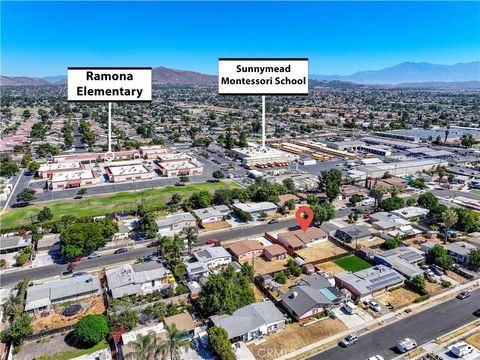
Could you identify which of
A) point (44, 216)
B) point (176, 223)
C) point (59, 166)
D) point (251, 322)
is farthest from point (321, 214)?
point (59, 166)

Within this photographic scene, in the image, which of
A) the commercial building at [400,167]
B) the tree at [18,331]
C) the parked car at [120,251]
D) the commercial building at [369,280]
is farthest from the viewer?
the commercial building at [400,167]

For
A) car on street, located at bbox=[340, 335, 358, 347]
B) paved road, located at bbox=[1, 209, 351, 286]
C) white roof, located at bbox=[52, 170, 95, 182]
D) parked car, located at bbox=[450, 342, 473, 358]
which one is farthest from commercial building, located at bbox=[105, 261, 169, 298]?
white roof, located at bbox=[52, 170, 95, 182]

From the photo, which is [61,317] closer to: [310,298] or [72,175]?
[310,298]

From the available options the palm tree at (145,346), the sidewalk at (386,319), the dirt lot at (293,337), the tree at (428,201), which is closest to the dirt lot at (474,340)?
the sidewalk at (386,319)

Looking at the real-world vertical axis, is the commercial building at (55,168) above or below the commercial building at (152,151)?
below

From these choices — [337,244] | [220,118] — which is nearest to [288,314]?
[337,244]

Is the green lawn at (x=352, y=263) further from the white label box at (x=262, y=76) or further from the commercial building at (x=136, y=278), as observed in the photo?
the white label box at (x=262, y=76)
